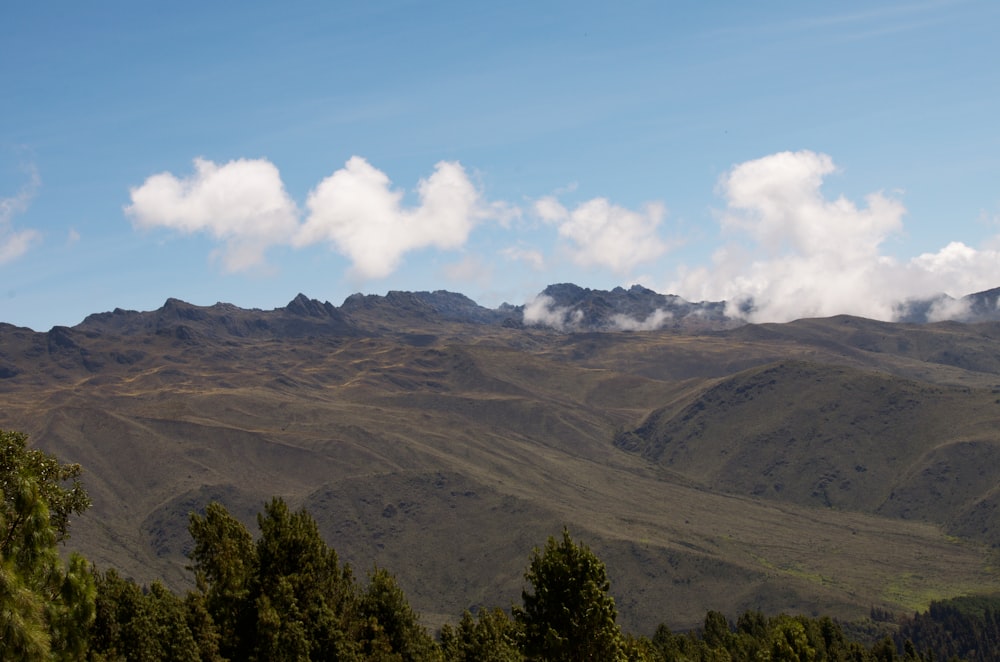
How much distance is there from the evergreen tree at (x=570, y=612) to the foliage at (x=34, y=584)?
58.7ft

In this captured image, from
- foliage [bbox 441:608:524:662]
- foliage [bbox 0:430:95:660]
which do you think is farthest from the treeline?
foliage [bbox 441:608:524:662]

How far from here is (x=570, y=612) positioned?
3981cm

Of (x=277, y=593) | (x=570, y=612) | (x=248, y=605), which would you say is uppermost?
(x=570, y=612)

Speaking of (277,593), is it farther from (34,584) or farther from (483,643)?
Answer: (34,584)

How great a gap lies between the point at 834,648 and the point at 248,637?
10636 centimetres

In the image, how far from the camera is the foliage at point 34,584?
2653cm

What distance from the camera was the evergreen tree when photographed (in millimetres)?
39469

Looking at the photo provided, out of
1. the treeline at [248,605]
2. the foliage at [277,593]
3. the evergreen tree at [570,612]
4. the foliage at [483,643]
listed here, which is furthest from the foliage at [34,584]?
the foliage at [483,643]

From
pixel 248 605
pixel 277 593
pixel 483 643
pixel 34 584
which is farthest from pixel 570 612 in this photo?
pixel 483 643

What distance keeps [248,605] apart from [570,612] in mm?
19847

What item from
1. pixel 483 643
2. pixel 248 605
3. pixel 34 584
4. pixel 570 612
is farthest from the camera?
pixel 483 643

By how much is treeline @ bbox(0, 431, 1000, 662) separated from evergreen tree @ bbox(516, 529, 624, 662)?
6cm

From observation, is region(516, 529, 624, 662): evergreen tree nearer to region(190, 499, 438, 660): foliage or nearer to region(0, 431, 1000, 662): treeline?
region(0, 431, 1000, 662): treeline

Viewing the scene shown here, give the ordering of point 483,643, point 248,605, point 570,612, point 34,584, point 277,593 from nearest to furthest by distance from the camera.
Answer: point 34,584
point 570,612
point 277,593
point 248,605
point 483,643
